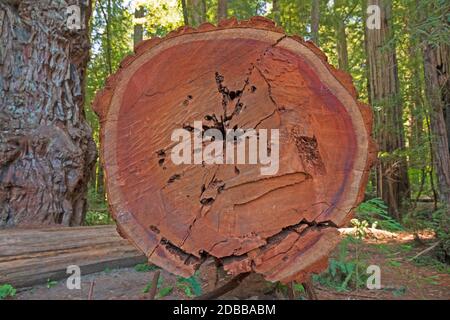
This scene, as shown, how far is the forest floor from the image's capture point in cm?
274

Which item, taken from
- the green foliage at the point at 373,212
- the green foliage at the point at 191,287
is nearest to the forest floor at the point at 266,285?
the green foliage at the point at 191,287

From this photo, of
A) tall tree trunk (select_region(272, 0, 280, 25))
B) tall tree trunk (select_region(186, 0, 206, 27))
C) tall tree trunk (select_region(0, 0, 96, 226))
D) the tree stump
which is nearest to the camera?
the tree stump

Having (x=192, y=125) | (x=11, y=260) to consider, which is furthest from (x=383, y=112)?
(x=11, y=260)

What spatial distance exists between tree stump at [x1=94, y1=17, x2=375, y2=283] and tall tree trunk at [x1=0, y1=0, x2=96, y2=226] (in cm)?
193

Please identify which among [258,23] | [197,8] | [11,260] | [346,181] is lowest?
[11,260]

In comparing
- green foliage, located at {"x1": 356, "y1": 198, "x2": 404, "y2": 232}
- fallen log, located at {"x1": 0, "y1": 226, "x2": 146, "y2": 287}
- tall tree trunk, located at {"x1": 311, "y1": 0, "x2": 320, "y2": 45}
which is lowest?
fallen log, located at {"x1": 0, "y1": 226, "x2": 146, "y2": 287}

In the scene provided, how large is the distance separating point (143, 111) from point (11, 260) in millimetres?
1597

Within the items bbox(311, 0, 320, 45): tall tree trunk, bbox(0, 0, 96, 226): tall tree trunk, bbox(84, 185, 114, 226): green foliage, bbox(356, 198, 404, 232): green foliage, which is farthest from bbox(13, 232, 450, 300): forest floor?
bbox(311, 0, 320, 45): tall tree trunk

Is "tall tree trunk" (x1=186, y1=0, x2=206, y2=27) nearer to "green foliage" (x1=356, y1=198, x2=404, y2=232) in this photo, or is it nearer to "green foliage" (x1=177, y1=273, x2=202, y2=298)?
"green foliage" (x1=356, y1=198, x2=404, y2=232)

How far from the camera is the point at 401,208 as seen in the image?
6492 mm

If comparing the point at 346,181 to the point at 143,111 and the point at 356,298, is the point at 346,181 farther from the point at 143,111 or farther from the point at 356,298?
the point at 356,298

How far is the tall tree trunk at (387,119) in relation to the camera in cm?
609

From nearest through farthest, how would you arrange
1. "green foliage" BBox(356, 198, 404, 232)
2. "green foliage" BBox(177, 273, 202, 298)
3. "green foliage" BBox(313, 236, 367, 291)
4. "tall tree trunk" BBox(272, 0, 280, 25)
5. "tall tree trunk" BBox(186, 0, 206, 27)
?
1. "green foliage" BBox(177, 273, 202, 298)
2. "green foliage" BBox(313, 236, 367, 291)
3. "green foliage" BBox(356, 198, 404, 232)
4. "tall tree trunk" BBox(186, 0, 206, 27)
5. "tall tree trunk" BBox(272, 0, 280, 25)
